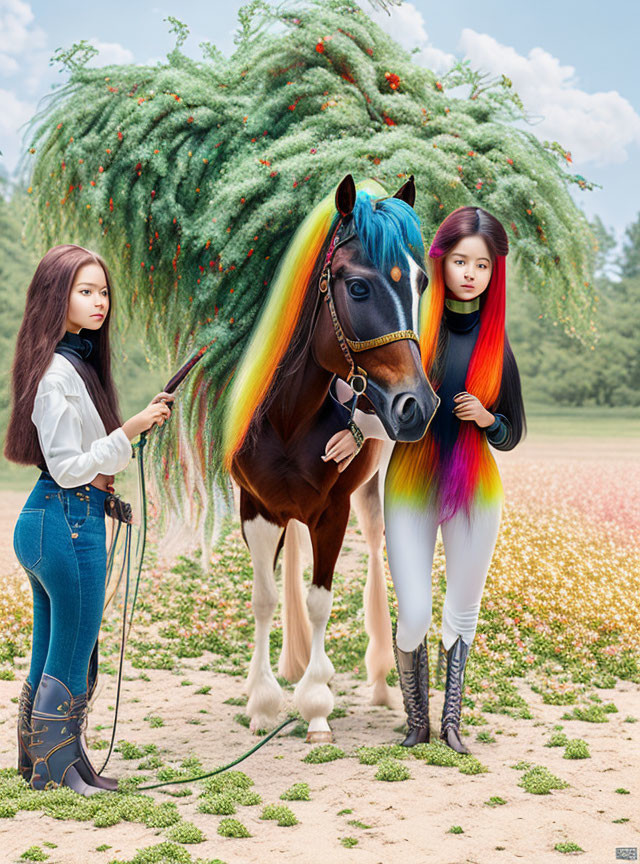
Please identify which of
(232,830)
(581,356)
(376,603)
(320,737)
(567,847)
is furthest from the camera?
(581,356)

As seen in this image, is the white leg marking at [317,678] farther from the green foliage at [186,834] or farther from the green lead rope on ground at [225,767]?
the green foliage at [186,834]

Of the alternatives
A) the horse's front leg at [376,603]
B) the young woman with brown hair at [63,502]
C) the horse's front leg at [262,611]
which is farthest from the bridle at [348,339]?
the horse's front leg at [376,603]

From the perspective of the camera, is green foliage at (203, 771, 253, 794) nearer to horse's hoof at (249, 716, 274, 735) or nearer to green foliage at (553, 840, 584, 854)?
horse's hoof at (249, 716, 274, 735)

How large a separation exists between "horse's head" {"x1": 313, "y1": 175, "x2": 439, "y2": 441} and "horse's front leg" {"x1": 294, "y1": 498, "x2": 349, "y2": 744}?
0.88 meters

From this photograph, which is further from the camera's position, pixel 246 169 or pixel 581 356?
pixel 581 356

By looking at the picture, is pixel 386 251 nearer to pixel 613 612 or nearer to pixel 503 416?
pixel 503 416

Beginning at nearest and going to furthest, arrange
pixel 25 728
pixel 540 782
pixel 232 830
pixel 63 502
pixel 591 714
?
pixel 232 830 < pixel 63 502 < pixel 25 728 < pixel 540 782 < pixel 591 714

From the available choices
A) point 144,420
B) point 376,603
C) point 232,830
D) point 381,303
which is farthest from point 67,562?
Answer: point 376,603

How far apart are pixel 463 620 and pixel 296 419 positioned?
112 cm

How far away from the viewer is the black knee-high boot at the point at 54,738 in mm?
3074

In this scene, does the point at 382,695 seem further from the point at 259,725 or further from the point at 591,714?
the point at 591,714

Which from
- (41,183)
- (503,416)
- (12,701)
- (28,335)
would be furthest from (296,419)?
(41,183)

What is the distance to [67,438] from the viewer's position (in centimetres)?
296

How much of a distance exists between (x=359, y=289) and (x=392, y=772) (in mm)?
1840
